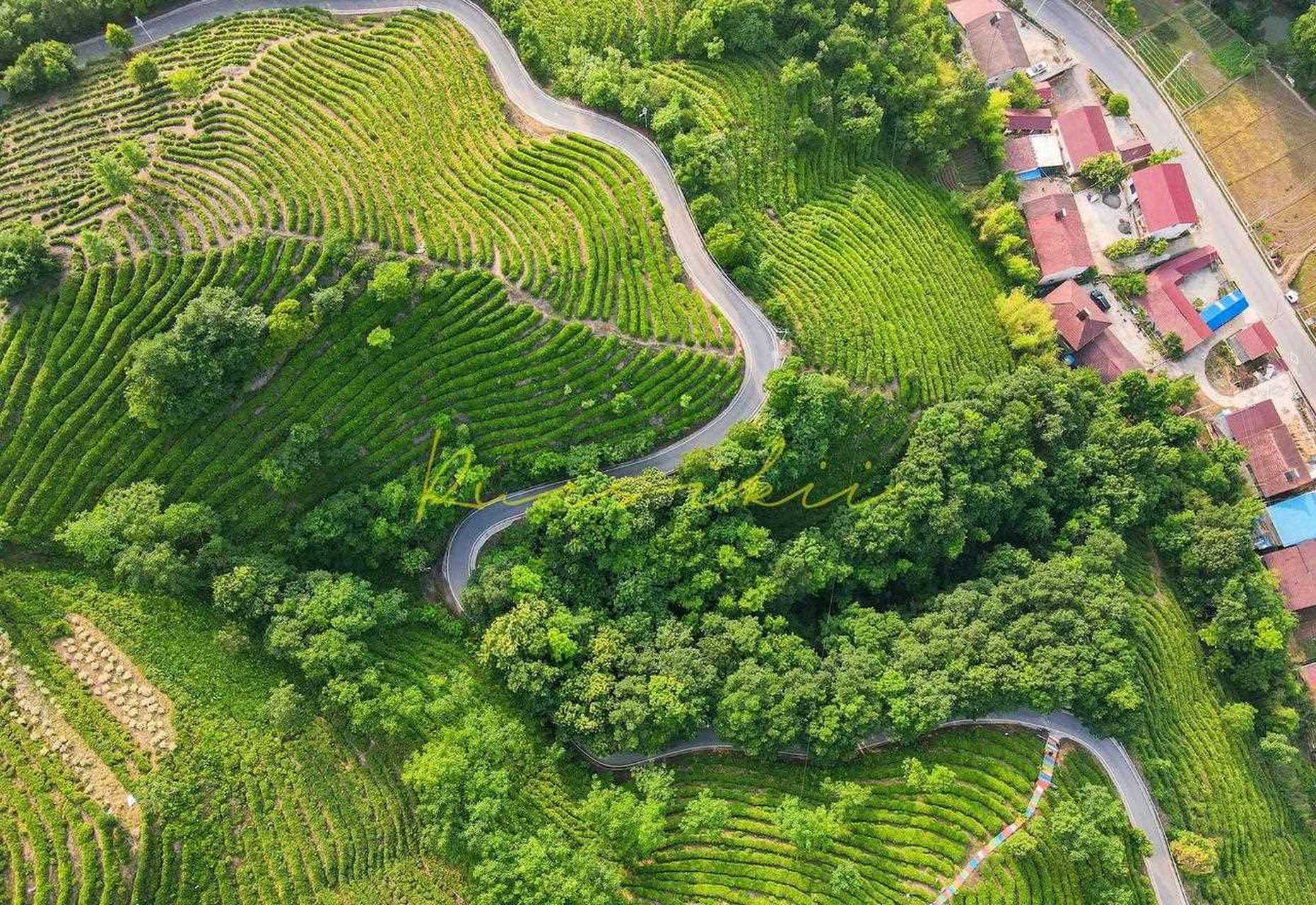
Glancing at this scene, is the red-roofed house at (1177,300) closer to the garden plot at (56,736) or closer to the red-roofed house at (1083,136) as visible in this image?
the red-roofed house at (1083,136)

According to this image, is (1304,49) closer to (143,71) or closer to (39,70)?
(143,71)

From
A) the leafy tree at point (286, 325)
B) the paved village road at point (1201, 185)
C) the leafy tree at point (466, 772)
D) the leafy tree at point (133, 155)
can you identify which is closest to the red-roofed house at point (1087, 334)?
the paved village road at point (1201, 185)

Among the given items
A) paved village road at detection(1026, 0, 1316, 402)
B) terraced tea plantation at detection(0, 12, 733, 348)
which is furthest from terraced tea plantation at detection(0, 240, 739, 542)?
paved village road at detection(1026, 0, 1316, 402)

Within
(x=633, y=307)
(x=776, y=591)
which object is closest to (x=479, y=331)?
(x=633, y=307)

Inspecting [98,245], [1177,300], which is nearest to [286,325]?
[98,245]

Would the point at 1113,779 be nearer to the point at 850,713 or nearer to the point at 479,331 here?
the point at 850,713

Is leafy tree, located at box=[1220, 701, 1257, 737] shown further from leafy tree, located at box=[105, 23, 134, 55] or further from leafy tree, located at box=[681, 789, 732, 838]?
leafy tree, located at box=[105, 23, 134, 55]
